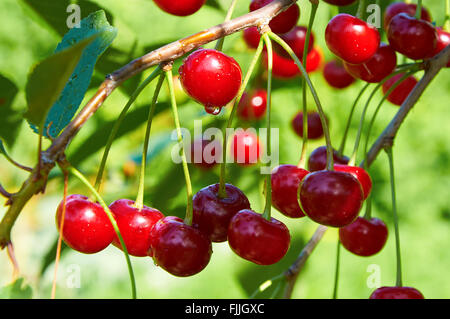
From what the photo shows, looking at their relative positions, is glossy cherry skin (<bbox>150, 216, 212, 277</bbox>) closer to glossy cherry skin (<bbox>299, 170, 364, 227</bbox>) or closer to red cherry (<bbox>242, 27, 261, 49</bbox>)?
glossy cherry skin (<bbox>299, 170, 364, 227</bbox>)

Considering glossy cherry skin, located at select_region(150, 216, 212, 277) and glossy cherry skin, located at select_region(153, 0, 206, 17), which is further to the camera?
glossy cherry skin, located at select_region(153, 0, 206, 17)

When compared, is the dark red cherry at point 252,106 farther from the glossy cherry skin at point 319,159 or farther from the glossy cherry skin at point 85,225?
the glossy cherry skin at point 85,225

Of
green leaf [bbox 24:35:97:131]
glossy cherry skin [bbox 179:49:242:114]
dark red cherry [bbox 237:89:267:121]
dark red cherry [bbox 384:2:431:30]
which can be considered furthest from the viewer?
dark red cherry [bbox 237:89:267:121]

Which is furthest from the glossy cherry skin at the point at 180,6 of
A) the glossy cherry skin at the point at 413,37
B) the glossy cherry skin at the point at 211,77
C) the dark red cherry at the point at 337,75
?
the dark red cherry at the point at 337,75

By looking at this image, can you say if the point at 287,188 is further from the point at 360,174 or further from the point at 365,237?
the point at 365,237

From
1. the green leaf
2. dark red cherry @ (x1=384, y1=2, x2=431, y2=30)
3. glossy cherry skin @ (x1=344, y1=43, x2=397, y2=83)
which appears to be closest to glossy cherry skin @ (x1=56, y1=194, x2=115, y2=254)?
the green leaf

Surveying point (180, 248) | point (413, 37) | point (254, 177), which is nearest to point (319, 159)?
point (413, 37)

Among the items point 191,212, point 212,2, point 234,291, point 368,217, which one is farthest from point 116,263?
point 191,212
